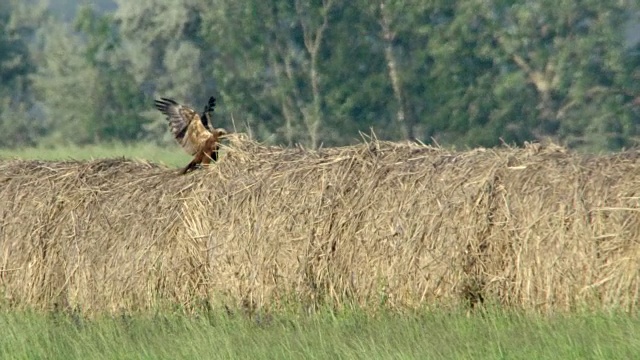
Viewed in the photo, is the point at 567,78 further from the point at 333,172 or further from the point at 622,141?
the point at 333,172

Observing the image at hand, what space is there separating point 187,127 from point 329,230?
8.80 ft

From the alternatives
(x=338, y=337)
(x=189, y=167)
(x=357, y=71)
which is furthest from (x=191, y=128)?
(x=357, y=71)

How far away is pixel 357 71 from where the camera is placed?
44.9 meters

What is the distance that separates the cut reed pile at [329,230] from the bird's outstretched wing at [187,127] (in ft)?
2.09

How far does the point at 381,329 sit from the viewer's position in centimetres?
962

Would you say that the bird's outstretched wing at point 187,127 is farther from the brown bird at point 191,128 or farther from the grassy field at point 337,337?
the grassy field at point 337,337

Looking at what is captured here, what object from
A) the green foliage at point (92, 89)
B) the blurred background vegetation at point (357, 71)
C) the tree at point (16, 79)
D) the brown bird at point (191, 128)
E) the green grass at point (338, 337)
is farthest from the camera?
the tree at point (16, 79)

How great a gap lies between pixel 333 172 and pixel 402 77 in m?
32.8

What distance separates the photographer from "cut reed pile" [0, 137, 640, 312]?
400 inches

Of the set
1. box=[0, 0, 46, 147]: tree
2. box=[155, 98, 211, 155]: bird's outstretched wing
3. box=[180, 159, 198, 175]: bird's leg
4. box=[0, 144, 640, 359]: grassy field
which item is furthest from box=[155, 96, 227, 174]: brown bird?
box=[0, 0, 46, 147]: tree

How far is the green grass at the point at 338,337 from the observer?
27.1 ft

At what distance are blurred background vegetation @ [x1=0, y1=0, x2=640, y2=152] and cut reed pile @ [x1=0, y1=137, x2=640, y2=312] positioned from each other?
2765cm

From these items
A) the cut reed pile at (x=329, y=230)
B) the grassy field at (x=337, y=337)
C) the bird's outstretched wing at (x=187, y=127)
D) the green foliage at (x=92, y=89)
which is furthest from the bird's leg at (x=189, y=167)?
the green foliage at (x=92, y=89)

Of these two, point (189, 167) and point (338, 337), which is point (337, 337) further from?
point (189, 167)
